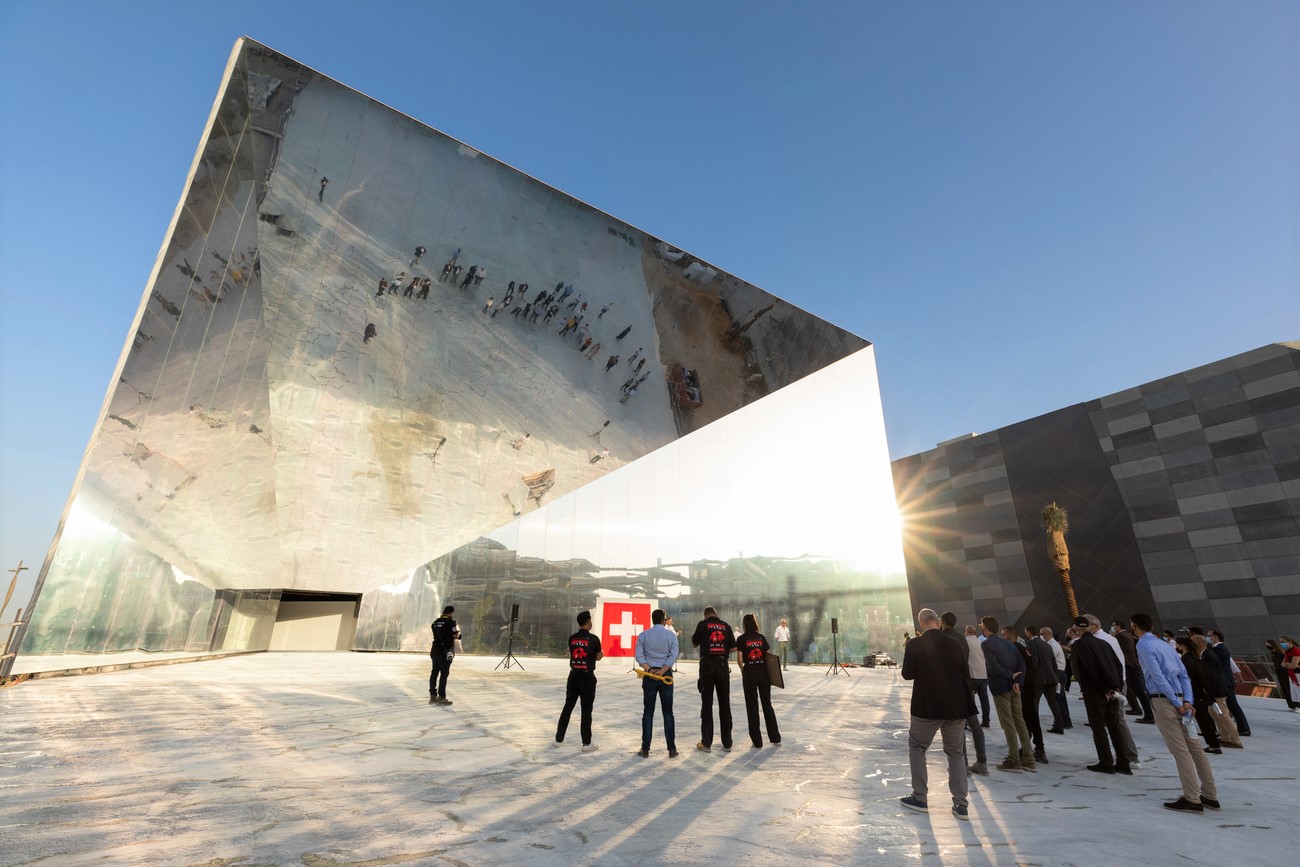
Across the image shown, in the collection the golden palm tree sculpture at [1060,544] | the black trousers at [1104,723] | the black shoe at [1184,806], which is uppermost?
the golden palm tree sculpture at [1060,544]

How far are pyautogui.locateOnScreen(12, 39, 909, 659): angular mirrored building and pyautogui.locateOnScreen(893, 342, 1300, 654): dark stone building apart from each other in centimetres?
1435

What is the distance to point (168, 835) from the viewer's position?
3127 mm

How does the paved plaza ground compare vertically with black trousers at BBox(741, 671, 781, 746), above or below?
below

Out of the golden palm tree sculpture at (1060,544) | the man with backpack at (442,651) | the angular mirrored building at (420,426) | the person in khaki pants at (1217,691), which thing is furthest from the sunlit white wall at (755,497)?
the person in khaki pants at (1217,691)

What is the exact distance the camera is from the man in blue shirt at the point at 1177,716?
4.58m

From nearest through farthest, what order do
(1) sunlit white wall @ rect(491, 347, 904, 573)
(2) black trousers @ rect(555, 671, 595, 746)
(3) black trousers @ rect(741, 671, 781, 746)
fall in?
(2) black trousers @ rect(555, 671, 595, 746)
(3) black trousers @ rect(741, 671, 781, 746)
(1) sunlit white wall @ rect(491, 347, 904, 573)

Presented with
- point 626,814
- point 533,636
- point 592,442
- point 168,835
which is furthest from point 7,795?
point 592,442

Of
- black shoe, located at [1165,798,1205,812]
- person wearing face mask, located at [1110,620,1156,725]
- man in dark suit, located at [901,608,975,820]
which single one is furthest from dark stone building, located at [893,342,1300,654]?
man in dark suit, located at [901,608,975,820]

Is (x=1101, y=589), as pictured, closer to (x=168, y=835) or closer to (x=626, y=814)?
(x=626, y=814)

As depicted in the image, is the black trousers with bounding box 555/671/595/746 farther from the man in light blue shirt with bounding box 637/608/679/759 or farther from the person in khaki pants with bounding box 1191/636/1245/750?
the person in khaki pants with bounding box 1191/636/1245/750

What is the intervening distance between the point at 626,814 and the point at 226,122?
17.9 metres

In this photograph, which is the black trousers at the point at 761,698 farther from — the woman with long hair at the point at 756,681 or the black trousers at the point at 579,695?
the black trousers at the point at 579,695

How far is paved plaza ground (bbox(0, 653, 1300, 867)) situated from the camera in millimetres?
3195

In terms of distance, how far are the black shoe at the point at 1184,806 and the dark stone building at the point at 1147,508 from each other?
30231 mm
